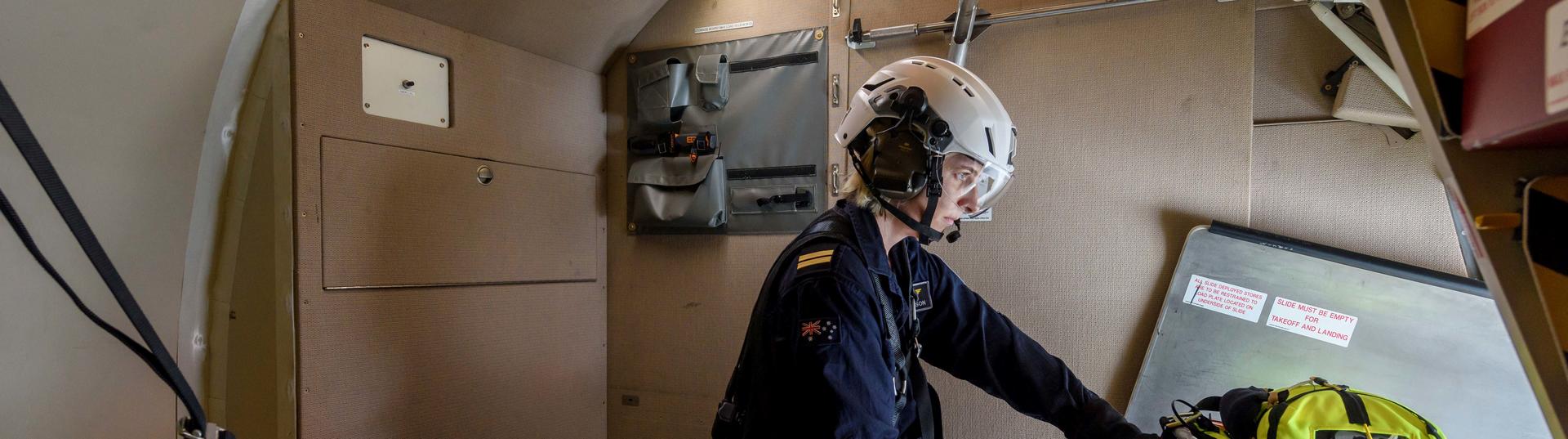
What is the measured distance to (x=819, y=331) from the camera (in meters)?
1.57

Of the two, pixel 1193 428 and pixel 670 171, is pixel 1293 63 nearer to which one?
pixel 1193 428

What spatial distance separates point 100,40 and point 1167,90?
10.4 ft

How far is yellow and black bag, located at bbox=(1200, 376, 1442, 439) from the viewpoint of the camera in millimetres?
1465

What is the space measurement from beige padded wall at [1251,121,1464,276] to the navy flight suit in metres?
1.11

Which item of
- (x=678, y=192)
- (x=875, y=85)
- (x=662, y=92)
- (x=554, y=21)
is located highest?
(x=554, y=21)

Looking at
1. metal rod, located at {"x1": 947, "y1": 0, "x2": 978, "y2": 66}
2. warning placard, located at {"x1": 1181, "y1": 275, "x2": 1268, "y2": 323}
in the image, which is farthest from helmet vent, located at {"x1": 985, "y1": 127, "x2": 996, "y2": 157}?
warning placard, located at {"x1": 1181, "y1": 275, "x2": 1268, "y2": 323}

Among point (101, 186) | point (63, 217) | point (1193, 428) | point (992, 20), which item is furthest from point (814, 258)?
point (101, 186)

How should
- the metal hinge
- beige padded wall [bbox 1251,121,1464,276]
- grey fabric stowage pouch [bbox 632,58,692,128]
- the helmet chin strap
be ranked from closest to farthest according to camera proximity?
the helmet chin strap, beige padded wall [bbox 1251,121,1464,276], the metal hinge, grey fabric stowage pouch [bbox 632,58,692,128]

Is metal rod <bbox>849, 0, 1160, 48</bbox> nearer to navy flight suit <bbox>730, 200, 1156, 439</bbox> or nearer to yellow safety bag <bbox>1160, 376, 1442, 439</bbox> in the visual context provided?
navy flight suit <bbox>730, 200, 1156, 439</bbox>

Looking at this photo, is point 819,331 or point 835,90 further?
point 835,90

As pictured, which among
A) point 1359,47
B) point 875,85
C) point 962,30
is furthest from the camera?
point 962,30

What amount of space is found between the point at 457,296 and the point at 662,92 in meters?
1.26

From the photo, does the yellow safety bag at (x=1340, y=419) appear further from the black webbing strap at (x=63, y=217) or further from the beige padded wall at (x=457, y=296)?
the beige padded wall at (x=457, y=296)

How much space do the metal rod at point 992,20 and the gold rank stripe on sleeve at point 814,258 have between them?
57.7 inches
